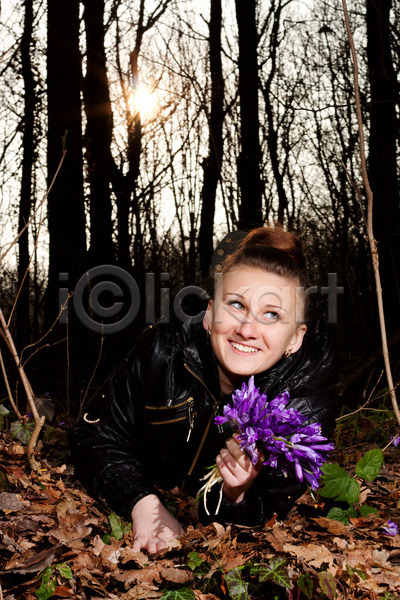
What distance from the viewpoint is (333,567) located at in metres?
2.25

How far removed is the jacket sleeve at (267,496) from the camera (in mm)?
2539

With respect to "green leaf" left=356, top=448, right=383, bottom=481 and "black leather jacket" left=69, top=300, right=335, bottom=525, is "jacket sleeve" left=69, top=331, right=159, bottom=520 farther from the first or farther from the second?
"green leaf" left=356, top=448, right=383, bottom=481

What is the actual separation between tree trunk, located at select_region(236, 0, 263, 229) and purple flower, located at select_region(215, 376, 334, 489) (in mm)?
5412

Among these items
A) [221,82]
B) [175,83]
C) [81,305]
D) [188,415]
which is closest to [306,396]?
[188,415]

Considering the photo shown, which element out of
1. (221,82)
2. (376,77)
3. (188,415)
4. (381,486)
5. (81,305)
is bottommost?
(381,486)

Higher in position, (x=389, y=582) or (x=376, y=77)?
(x=376, y=77)

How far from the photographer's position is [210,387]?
294 cm

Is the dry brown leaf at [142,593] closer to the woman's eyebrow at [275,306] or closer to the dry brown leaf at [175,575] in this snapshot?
the dry brown leaf at [175,575]

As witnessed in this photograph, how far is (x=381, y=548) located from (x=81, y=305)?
16.7 feet

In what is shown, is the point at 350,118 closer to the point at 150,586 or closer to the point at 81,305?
the point at 81,305

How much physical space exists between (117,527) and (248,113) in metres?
6.29

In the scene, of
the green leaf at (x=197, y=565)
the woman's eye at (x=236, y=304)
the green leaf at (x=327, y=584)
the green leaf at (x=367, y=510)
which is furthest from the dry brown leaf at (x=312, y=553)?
the woman's eye at (x=236, y=304)

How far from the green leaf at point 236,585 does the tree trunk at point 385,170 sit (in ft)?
14.8

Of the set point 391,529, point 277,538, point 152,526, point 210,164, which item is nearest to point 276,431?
point 277,538
